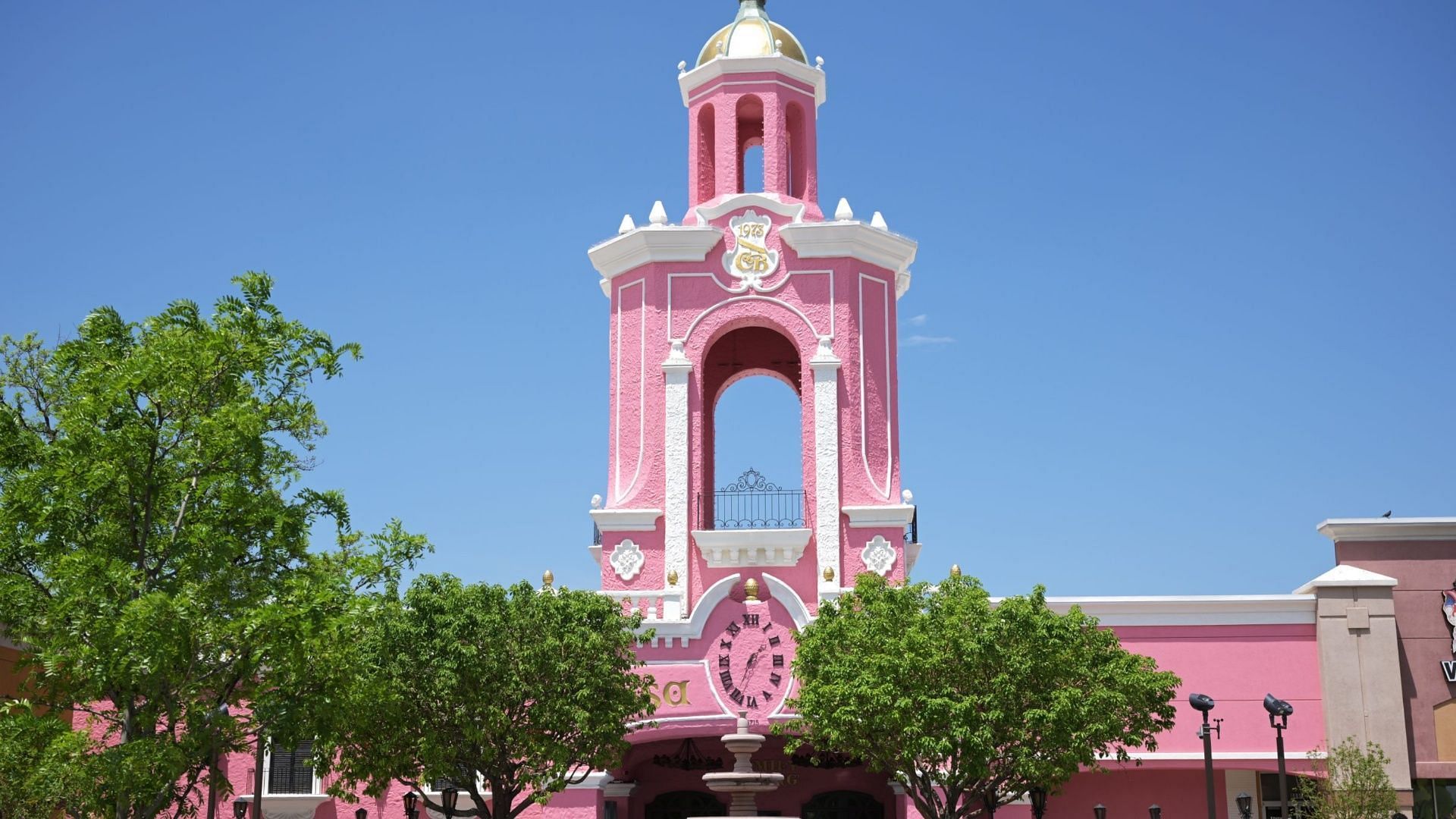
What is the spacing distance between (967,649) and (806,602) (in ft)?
22.6

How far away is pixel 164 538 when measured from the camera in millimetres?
24906

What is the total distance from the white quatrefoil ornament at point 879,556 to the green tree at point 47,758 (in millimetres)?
17469

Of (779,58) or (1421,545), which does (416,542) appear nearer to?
(779,58)

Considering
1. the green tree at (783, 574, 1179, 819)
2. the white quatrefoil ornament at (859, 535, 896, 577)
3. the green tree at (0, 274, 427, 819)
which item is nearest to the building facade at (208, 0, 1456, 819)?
the white quatrefoil ornament at (859, 535, 896, 577)

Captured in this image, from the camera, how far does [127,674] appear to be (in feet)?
75.5

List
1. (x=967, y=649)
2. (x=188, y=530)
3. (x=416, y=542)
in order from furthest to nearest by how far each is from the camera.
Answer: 1. (x=967, y=649)
2. (x=416, y=542)
3. (x=188, y=530)

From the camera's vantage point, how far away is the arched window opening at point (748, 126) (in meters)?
39.9

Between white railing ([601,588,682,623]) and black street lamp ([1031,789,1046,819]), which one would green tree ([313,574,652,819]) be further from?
black street lamp ([1031,789,1046,819])

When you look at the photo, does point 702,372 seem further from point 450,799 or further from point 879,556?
point 450,799

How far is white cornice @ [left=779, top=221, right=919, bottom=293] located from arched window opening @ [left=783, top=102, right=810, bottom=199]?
2135mm

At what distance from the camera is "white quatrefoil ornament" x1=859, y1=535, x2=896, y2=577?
35594 millimetres

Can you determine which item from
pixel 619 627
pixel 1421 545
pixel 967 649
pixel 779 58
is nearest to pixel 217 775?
pixel 619 627

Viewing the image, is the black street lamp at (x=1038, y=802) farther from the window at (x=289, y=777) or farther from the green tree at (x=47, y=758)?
the green tree at (x=47, y=758)

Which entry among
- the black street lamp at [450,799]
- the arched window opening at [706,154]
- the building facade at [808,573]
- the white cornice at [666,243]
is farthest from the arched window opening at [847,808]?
the arched window opening at [706,154]
